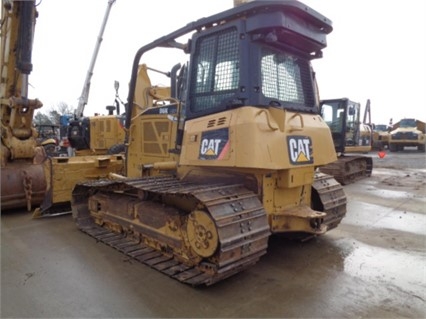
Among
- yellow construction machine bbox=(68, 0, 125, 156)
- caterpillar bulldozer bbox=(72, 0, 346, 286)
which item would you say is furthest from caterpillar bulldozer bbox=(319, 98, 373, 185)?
caterpillar bulldozer bbox=(72, 0, 346, 286)

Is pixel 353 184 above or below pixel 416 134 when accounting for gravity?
below

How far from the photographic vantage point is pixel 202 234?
324cm

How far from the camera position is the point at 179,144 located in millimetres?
4188

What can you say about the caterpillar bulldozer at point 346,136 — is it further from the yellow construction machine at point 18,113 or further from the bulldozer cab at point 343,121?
the yellow construction machine at point 18,113

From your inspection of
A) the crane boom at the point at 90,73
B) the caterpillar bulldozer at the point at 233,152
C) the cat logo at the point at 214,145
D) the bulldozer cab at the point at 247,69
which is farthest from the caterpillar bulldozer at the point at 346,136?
the crane boom at the point at 90,73

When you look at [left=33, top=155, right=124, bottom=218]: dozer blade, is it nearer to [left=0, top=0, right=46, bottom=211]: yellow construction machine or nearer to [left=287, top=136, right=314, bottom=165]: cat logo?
[left=0, top=0, right=46, bottom=211]: yellow construction machine

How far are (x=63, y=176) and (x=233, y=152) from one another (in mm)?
3951

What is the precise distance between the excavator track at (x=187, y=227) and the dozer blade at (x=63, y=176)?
46.9 inches

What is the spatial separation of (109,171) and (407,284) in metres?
5.09

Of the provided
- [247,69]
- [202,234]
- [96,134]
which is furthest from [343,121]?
[202,234]

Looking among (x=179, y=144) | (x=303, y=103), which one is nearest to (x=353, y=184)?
(x=303, y=103)

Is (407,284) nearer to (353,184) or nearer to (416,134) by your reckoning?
(353,184)

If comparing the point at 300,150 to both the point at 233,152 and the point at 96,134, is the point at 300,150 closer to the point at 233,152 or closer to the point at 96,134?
the point at 233,152

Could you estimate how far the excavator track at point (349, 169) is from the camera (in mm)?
10766
